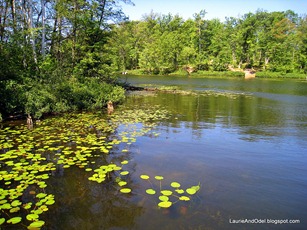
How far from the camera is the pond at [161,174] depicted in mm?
3877

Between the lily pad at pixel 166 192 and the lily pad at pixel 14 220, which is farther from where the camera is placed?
the lily pad at pixel 166 192

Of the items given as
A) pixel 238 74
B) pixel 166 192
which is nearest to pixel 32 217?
pixel 166 192

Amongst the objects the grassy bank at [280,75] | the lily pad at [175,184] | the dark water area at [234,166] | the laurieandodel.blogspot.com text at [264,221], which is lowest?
the laurieandodel.blogspot.com text at [264,221]

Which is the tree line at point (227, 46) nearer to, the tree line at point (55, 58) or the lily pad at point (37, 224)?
the tree line at point (55, 58)

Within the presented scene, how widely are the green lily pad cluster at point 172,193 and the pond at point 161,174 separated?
3 cm

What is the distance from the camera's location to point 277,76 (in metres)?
51.3

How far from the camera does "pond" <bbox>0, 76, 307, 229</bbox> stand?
3877mm

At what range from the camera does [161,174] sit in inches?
211

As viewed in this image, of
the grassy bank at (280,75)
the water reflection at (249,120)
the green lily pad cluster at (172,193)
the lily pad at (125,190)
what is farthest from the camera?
the grassy bank at (280,75)

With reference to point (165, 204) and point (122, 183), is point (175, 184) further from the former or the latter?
point (122, 183)

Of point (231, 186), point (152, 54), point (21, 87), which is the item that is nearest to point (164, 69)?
point (152, 54)

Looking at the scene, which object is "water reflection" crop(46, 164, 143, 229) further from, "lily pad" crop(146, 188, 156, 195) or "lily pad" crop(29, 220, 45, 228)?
"lily pad" crop(146, 188, 156, 195)

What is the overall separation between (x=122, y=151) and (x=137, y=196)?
2452 millimetres

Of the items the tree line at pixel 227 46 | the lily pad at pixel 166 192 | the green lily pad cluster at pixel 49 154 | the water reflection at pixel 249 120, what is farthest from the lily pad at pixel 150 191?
the tree line at pixel 227 46
